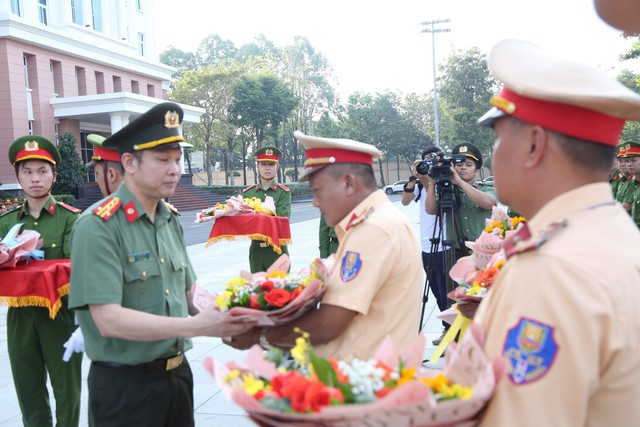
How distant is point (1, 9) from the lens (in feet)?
88.9

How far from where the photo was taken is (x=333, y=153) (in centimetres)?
236

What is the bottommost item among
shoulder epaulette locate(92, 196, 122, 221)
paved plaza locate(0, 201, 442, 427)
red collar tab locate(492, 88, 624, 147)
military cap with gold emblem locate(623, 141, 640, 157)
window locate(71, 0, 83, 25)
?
paved plaza locate(0, 201, 442, 427)

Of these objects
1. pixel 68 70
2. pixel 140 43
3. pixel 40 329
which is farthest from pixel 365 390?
pixel 140 43

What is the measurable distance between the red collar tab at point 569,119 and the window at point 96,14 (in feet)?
121

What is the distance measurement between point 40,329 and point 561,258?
3.59 meters

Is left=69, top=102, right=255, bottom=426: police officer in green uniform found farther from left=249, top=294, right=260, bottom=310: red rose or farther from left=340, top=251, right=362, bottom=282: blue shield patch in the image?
left=340, top=251, right=362, bottom=282: blue shield patch

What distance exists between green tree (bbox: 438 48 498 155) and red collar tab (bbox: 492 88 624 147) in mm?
40908

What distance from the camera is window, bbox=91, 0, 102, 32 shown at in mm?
34188

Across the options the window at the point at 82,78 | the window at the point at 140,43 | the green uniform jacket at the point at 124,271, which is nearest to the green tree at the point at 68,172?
the window at the point at 82,78

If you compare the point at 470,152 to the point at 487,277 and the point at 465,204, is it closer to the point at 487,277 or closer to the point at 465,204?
the point at 465,204

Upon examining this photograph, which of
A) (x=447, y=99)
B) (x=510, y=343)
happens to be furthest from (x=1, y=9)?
(x=510, y=343)

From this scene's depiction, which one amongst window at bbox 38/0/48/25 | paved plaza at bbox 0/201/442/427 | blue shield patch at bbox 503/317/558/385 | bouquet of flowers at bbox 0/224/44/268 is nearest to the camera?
blue shield patch at bbox 503/317/558/385

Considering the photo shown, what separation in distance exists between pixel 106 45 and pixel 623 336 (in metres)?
36.2

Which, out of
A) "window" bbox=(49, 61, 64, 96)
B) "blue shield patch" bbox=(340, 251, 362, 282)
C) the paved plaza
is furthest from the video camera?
"window" bbox=(49, 61, 64, 96)
